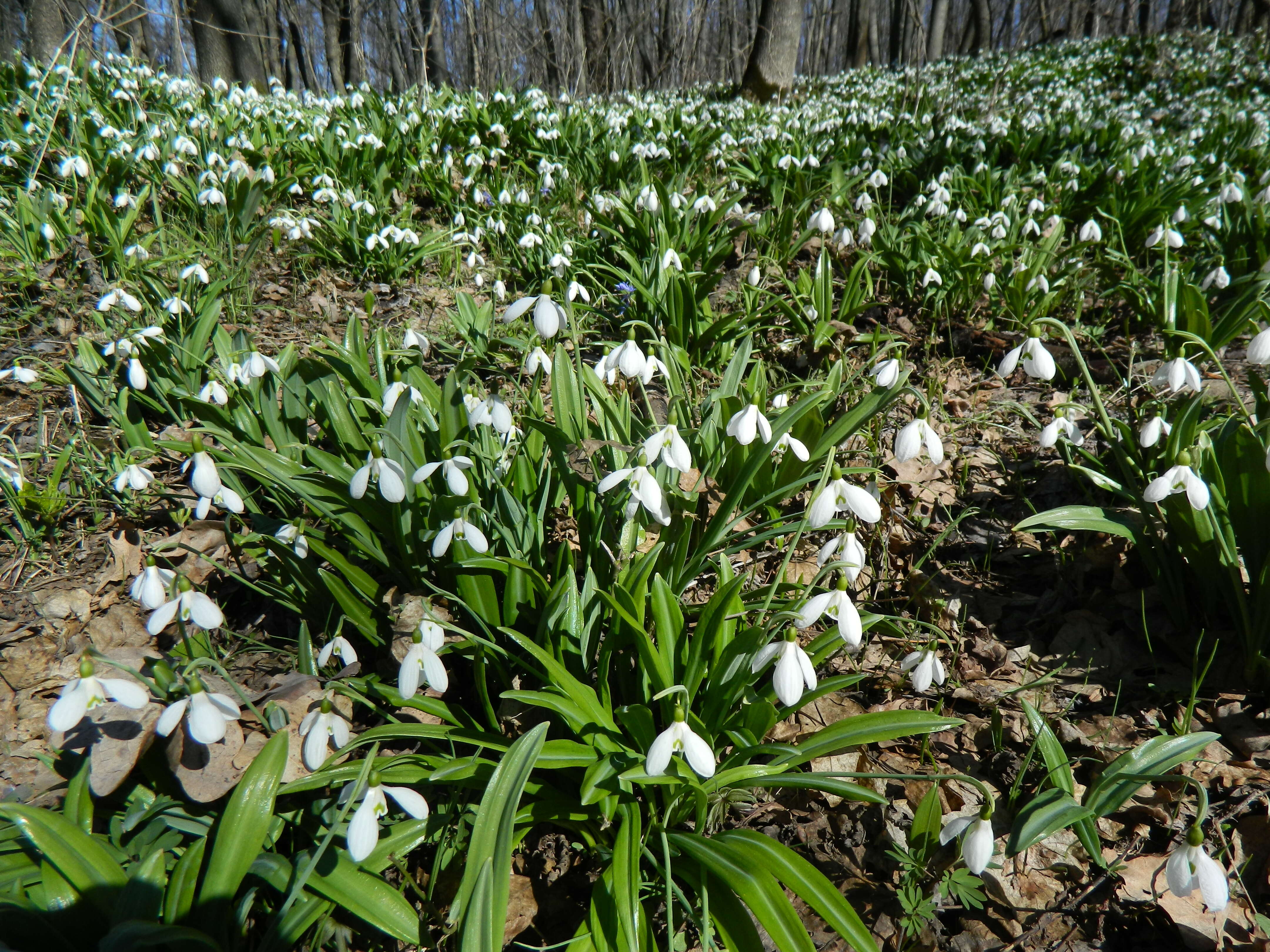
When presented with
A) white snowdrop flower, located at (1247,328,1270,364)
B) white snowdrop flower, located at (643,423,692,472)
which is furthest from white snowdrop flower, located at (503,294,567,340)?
white snowdrop flower, located at (1247,328,1270,364)

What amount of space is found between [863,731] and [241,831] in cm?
124

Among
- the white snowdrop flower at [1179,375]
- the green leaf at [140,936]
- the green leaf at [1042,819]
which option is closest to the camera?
the green leaf at [140,936]

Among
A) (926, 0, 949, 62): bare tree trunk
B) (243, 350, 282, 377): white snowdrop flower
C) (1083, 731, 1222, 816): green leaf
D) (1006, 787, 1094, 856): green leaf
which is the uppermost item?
(926, 0, 949, 62): bare tree trunk

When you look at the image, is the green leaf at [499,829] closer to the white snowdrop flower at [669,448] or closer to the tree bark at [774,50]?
the white snowdrop flower at [669,448]

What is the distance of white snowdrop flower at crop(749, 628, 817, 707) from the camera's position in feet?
4.35

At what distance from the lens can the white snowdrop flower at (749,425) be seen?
1728mm

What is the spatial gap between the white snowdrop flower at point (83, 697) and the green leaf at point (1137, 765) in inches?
72.1

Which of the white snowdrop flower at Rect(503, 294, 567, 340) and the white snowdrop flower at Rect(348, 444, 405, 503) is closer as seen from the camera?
the white snowdrop flower at Rect(348, 444, 405, 503)

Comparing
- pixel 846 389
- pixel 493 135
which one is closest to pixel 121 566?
pixel 846 389

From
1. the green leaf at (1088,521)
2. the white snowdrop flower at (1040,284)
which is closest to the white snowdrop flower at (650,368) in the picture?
the green leaf at (1088,521)

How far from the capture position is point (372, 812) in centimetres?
121

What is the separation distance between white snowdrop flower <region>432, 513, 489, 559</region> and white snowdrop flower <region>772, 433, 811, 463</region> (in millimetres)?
787

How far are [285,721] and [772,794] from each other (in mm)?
1139

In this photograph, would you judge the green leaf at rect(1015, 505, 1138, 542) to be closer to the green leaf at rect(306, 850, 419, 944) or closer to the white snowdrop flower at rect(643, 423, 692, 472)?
the white snowdrop flower at rect(643, 423, 692, 472)
